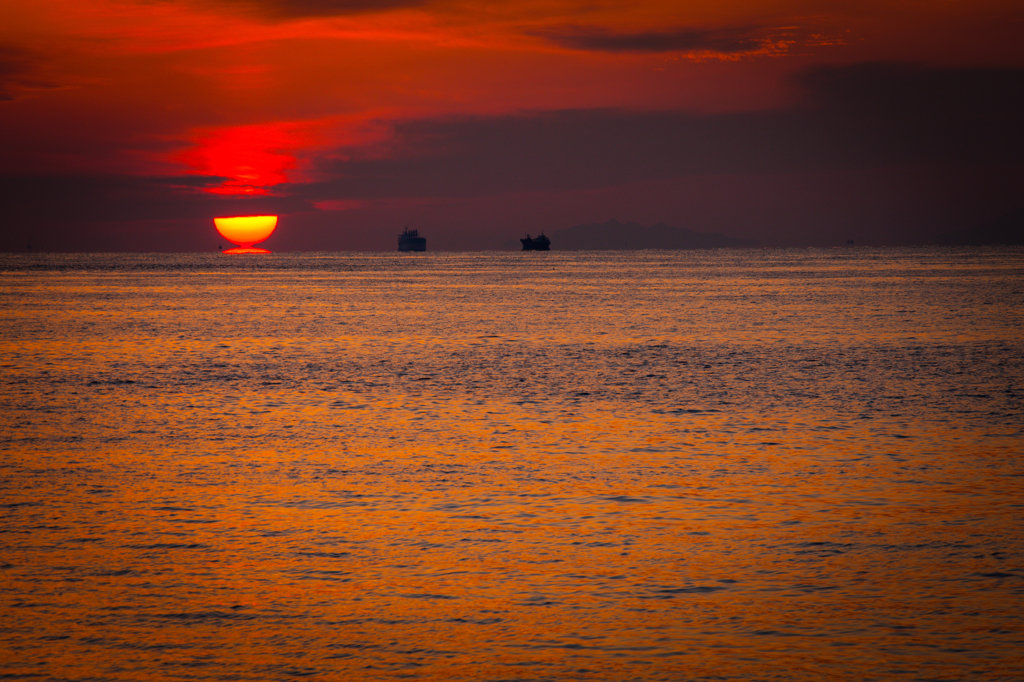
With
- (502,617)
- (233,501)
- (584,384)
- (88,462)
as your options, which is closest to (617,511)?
(502,617)

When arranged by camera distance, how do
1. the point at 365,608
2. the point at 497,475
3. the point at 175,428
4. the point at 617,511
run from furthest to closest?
1. the point at 175,428
2. the point at 497,475
3. the point at 617,511
4. the point at 365,608

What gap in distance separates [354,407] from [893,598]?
14.8 metres

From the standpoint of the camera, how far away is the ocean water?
8.03 m

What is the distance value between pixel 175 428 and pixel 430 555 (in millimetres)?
10439

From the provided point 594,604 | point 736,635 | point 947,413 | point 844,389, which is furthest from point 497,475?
point 844,389

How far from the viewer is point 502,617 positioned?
8.73 metres

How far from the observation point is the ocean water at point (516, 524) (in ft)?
26.3

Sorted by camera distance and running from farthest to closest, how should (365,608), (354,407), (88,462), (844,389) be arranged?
(844,389)
(354,407)
(88,462)
(365,608)

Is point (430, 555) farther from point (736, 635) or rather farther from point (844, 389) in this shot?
point (844, 389)

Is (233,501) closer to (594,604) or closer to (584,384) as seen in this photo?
(594,604)

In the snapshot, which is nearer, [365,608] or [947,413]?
[365,608]

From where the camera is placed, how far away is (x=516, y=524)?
11.7 m

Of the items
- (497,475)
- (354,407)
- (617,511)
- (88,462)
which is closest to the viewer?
(617,511)

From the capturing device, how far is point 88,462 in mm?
15594
